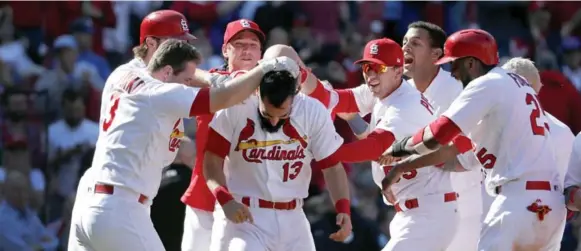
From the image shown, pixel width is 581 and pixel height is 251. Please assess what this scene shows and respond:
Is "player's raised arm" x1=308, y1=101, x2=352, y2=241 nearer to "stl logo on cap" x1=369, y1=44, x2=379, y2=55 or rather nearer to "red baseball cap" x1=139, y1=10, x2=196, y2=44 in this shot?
"stl logo on cap" x1=369, y1=44, x2=379, y2=55

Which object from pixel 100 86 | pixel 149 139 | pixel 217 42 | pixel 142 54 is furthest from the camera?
pixel 217 42

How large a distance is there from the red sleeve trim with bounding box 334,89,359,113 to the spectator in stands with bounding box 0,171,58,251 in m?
3.50

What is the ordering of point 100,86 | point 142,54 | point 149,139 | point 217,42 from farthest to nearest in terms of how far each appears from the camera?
point 217,42 → point 100,86 → point 142,54 → point 149,139

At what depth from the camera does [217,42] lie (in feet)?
44.8

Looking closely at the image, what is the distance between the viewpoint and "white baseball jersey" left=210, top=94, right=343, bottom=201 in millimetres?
7785

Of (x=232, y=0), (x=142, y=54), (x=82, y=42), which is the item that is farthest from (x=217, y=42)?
(x=142, y=54)

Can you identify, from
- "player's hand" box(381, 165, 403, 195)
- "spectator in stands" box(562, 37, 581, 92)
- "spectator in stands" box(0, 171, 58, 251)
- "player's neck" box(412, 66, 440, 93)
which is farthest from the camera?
"spectator in stands" box(562, 37, 581, 92)

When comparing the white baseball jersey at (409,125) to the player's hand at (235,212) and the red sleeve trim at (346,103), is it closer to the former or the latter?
the red sleeve trim at (346,103)

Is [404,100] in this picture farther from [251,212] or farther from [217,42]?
[217,42]

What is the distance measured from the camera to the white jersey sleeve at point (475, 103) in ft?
24.8

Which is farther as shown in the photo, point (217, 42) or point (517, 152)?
point (217, 42)

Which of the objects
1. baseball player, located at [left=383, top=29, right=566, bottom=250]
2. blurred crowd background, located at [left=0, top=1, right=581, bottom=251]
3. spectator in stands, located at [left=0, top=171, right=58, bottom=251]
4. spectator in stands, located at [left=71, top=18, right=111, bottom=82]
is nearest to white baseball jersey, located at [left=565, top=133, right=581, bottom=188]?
baseball player, located at [left=383, top=29, right=566, bottom=250]

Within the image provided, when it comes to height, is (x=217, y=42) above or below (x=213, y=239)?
above

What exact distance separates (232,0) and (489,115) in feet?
21.5
